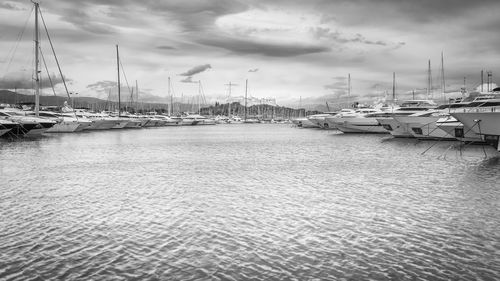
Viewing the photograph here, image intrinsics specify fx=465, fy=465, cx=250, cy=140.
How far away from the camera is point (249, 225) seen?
11273mm

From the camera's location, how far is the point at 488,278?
7.59m

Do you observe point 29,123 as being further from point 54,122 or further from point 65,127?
point 65,127

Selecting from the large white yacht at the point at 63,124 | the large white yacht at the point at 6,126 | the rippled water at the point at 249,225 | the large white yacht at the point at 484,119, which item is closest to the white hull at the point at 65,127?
the large white yacht at the point at 63,124

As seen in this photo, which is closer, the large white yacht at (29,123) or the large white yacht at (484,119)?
the large white yacht at (484,119)

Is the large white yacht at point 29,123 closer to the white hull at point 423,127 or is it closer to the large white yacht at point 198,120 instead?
the white hull at point 423,127

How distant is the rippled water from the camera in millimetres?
8094

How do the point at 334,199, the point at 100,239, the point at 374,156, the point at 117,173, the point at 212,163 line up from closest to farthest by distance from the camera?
the point at 100,239
the point at 334,199
the point at 117,173
the point at 212,163
the point at 374,156

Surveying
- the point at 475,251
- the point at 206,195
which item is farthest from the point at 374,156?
the point at 475,251

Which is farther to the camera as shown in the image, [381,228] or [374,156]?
[374,156]

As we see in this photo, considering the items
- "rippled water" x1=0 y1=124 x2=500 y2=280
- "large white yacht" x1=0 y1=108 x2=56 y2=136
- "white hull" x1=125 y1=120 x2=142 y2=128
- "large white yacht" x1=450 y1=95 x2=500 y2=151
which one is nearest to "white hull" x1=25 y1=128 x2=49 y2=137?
"large white yacht" x1=0 y1=108 x2=56 y2=136

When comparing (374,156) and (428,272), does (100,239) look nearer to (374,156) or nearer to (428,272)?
(428,272)

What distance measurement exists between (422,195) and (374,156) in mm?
15671

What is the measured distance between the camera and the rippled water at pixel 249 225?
809cm

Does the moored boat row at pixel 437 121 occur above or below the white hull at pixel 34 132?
above
